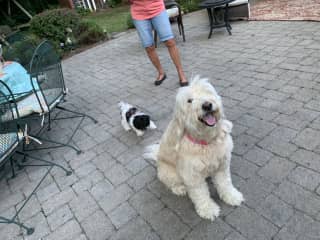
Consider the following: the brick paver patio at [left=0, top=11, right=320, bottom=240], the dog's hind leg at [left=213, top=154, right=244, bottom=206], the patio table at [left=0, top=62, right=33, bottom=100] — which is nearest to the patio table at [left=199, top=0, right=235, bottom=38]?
the brick paver patio at [left=0, top=11, right=320, bottom=240]

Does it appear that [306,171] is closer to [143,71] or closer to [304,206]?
[304,206]

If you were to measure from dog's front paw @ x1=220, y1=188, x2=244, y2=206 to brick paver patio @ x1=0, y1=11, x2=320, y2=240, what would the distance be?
0.17ft

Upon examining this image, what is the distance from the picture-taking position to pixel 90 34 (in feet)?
30.1

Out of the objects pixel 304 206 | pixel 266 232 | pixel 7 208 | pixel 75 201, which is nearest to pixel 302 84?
pixel 304 206

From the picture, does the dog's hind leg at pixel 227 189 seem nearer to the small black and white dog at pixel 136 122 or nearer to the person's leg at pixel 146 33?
the small black and white dog at pixel 136 122

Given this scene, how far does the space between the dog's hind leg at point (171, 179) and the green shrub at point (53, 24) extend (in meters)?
7.33

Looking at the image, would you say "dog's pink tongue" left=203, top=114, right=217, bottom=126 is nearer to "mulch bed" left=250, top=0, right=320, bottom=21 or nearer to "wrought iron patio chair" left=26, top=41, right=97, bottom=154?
"wrought iron patio chair" left=26, top=41, right=97, bottom=154

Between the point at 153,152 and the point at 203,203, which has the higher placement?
the point at 153,152

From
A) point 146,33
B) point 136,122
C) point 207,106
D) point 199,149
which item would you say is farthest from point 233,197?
point 146,33

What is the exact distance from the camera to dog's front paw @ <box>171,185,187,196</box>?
267cm

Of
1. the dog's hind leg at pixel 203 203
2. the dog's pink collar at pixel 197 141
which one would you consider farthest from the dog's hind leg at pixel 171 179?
the dog's pink collar at pixel 197 141

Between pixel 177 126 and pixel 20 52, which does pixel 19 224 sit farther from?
pixel 20 52

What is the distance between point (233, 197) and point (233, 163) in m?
0.53

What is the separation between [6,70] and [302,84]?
3937 millimetres
